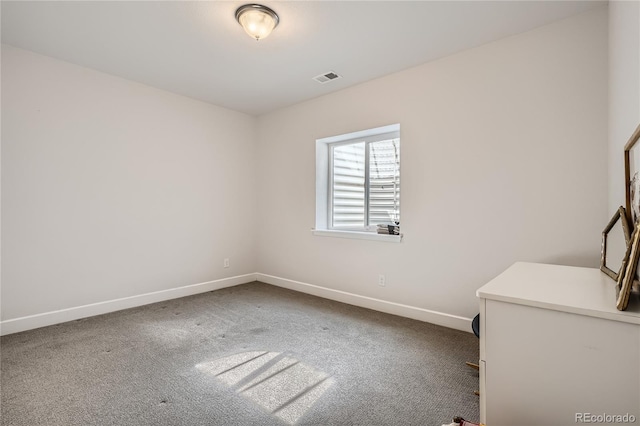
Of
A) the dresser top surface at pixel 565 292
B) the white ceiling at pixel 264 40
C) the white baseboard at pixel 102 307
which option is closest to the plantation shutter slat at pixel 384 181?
the white ceiling at pixel 264 40

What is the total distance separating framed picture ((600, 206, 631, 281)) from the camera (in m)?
1.36

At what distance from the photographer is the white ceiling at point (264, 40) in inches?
83.7

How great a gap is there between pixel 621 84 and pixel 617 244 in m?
0.89

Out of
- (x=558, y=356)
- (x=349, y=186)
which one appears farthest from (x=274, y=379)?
(x=349, y=186)

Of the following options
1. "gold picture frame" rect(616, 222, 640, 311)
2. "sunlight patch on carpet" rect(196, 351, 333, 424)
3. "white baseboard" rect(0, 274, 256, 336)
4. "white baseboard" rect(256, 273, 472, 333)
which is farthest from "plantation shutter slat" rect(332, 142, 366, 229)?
"gold picture frame" rect(616, 222, 640, 311)

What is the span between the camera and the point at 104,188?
3.16 m

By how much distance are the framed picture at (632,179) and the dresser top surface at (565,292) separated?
0.32 m

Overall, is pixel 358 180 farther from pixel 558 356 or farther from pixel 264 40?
pixel 558 356

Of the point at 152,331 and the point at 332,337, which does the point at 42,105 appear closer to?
the point at 152,331

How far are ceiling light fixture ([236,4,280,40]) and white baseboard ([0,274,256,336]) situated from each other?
3058 millimetres

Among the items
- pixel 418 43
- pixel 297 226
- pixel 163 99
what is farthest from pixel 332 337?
pixel 163 99

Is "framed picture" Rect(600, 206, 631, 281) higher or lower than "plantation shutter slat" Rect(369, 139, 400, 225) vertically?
lower

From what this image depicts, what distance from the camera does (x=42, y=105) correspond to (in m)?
2.79

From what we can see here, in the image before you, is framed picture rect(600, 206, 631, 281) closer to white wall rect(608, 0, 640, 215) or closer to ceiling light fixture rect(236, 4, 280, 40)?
white wall rect(608, 0, 640, 215)
